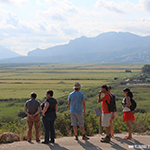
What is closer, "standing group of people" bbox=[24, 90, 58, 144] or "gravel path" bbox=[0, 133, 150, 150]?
"gravel path" bbox=[0, 133, 150, 150]

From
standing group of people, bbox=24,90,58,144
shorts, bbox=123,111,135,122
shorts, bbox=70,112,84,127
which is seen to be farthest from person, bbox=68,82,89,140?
shorts, bbox=123,111,135,122

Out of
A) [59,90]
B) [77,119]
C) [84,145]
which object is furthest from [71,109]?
[59,90]

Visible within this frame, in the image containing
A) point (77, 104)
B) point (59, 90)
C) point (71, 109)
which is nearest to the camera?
point (77, 104)

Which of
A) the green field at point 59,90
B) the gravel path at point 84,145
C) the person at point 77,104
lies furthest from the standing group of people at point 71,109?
the green field at point 59,90

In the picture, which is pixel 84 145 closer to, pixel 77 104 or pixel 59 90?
pixel 77 104

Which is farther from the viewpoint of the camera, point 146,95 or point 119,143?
point 146,95

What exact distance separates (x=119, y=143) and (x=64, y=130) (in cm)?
520

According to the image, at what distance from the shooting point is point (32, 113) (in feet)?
28.0

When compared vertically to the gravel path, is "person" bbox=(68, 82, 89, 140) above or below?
above

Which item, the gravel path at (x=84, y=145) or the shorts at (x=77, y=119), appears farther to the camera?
the shorts at (x=77, y=119)

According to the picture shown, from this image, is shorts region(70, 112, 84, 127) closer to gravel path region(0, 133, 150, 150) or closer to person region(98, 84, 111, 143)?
gravel path region(0, 133, 150, 150)

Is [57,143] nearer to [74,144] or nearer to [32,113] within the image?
[74,144]

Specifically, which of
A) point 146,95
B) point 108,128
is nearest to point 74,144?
point 108,128

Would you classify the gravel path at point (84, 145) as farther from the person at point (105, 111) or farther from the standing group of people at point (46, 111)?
the standing group of people at point (46, 111)
